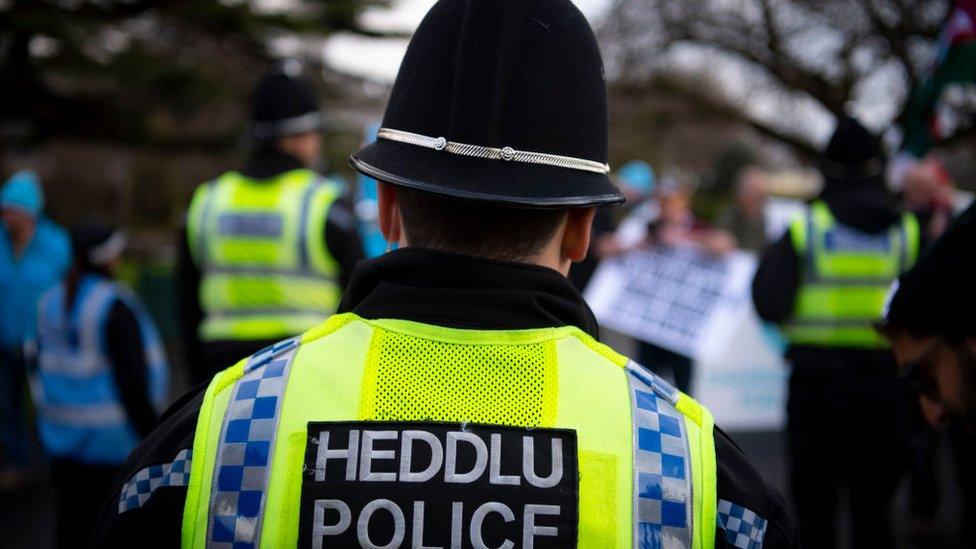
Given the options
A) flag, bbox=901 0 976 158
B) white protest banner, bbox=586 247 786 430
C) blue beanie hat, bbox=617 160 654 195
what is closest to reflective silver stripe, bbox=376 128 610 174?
flag, bbox=901 0 976 158

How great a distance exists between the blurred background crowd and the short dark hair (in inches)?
59.4

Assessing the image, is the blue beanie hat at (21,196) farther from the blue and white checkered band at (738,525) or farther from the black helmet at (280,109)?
the blue and white checkered band at (738,525)

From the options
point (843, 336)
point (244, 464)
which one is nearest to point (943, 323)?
point (244, 464)

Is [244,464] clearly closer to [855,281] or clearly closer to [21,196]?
[855,281]

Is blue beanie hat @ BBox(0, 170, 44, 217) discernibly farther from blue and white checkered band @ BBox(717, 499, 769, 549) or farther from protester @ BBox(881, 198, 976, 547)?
blue and white checkered band @ BBox(717, 499, 769, 549)

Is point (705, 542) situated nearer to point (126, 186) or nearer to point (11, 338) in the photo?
point (11, 338)

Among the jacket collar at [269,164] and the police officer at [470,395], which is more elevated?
the jacket collar at [269,164]

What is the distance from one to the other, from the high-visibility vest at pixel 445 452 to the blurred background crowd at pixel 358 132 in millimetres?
1442

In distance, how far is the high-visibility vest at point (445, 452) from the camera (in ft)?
4.35

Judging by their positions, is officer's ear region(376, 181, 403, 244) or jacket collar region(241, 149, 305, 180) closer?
officer's ear region(376, 181, 403, 244)

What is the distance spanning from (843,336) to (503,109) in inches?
135

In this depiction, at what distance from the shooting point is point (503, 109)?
143 centimetres

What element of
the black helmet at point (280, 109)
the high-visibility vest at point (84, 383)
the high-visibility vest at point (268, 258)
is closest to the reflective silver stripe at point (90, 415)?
the high-visibility vest at point (84, 383)

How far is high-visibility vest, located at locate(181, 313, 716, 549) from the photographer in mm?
1327
